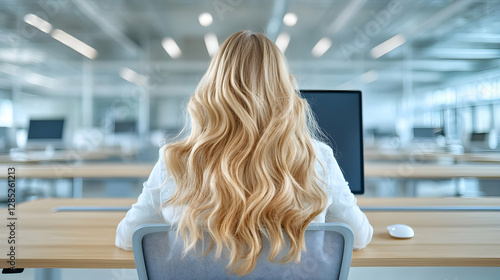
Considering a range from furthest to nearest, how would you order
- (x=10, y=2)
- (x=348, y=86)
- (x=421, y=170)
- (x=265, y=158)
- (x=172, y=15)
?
(x=348, y=86) → (x=172, y=15) → (x=10, y=2) → (x=421, y=170) → (x=265, y=158)

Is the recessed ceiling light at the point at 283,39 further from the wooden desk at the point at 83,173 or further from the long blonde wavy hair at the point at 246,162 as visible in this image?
the long blonde wavy hair at the point at 246,162

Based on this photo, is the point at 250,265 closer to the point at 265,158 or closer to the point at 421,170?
the point at 265,158

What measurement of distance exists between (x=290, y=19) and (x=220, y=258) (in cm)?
757

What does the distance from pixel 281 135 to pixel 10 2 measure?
27.0 feet

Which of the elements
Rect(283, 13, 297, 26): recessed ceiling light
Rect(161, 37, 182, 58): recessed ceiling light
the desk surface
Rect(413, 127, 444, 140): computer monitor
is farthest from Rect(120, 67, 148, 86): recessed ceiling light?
the desk surface

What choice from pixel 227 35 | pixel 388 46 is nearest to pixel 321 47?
pixel 388 46

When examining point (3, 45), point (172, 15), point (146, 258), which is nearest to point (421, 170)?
point (146, 258)

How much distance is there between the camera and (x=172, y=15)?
771 cm

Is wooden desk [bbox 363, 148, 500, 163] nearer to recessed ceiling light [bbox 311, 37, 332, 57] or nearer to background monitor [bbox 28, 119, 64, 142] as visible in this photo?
background monitor [bbox 28, 119, 64, 142]

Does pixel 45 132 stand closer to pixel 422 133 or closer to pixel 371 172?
pixel 371 172

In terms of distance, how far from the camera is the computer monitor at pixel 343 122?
1.42 m

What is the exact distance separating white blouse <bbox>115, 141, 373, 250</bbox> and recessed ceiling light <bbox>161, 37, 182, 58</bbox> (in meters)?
7.95

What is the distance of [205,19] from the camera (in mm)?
7773

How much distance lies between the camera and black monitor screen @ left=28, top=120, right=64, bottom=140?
508 centimetres
